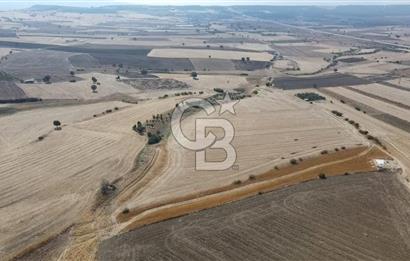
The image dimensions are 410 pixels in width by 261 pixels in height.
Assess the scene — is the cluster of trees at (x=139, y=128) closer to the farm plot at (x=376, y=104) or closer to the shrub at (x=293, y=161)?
the shrub at (x=293, y=161)

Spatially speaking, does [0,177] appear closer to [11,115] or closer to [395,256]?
[11,115]

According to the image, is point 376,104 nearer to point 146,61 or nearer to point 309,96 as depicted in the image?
point 309,96

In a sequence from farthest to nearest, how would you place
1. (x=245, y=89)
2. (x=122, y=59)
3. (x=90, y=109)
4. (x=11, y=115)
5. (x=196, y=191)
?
(x=122, y=59), (x=245, y=89), (x=90, y=109), (x=11, y=115), (x=196, y=191)

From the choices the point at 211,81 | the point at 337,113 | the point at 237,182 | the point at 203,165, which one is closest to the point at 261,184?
the point at 237,182

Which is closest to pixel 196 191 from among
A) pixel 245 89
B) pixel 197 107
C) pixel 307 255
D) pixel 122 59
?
pixel 307 255

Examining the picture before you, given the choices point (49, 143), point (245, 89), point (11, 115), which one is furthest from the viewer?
point (245, 89)

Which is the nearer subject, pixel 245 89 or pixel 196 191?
pixel 196 191
